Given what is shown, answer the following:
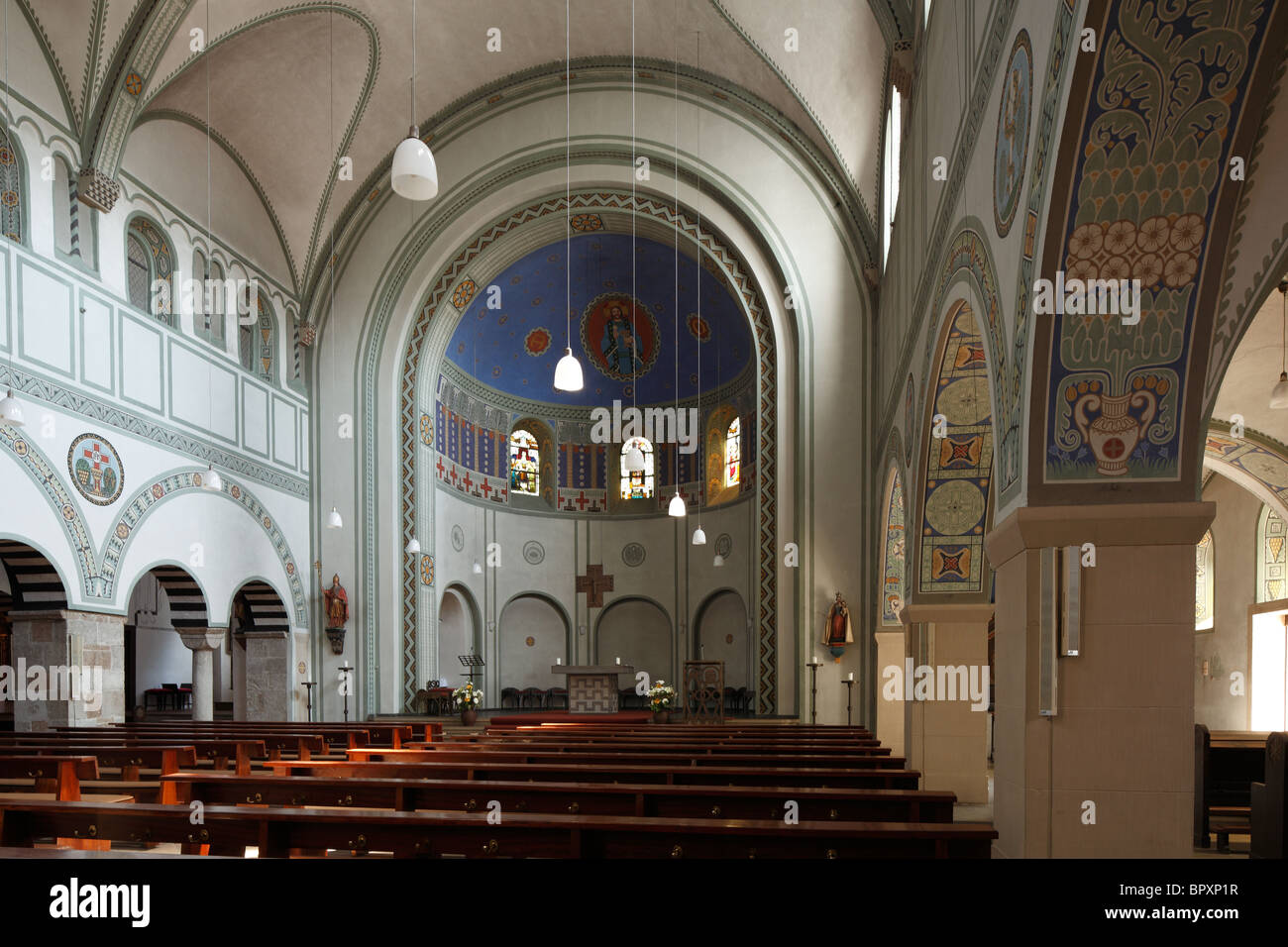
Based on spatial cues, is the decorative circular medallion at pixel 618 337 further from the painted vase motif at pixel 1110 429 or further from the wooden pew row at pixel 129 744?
the painted vase motif at pixel 1110 429

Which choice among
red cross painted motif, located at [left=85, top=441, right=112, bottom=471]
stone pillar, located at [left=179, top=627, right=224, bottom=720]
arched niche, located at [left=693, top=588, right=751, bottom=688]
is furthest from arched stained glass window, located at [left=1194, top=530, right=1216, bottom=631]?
red cross painted motif, located at [left=85, top=441, right=112, bottom=471]

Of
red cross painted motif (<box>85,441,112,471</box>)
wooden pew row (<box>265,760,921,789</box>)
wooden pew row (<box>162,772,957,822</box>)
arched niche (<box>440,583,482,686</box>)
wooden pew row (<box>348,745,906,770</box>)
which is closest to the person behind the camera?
wooden pew row (<box>162,772,957,822</box>)

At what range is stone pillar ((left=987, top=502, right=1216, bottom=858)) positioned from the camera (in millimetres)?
4207

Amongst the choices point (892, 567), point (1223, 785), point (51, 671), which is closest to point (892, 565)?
point (892, 567)

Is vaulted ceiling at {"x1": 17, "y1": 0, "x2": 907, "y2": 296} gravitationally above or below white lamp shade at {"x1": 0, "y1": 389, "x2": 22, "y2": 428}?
above

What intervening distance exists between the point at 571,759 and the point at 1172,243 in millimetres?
5404

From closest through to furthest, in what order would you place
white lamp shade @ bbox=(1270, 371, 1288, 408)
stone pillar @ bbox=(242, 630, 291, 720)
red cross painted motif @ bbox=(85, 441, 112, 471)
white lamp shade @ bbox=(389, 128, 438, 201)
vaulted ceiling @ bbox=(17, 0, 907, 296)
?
1. white lamp shade @ bbox=(389, 128, 438, 201)
2. white lamp shade @ bbox=(1270, 371, 1288, 408)
3. red cross painted motif @ bbox=(85, 441, 112, 471)
4. vaulted ceiling @ bbox=(17, 0, 907, 296)
5. stone pillar @ bbox=(242, 630, 291, 720)

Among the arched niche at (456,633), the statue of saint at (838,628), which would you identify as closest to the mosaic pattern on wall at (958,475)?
the statue of saint at (838,628)

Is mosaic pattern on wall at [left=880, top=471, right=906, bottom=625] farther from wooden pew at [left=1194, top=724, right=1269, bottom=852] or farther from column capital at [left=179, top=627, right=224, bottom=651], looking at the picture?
column capital at [left=179, top=627, right=224, bottom=651]

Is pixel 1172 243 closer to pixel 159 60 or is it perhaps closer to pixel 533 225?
pixel 159 60

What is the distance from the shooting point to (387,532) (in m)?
17.9

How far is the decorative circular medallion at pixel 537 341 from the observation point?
2270cm

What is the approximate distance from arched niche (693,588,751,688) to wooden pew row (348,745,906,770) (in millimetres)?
13571

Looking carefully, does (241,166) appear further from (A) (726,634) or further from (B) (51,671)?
(A) (726,634)
